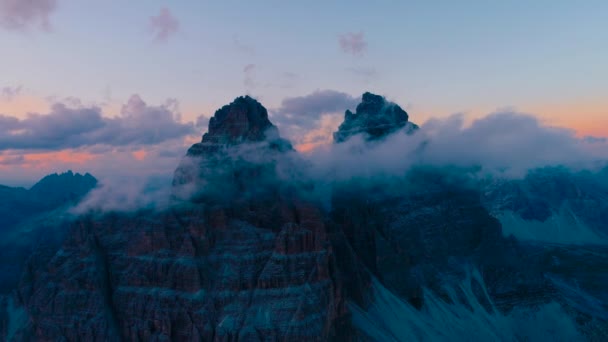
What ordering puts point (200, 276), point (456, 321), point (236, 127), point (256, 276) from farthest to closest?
point (456, 321) < point (236, 127) < point (256, 276) < point (200, 276)

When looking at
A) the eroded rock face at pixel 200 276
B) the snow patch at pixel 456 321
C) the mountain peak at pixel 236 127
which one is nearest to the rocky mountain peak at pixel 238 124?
the mountain peak at pixel 236 127

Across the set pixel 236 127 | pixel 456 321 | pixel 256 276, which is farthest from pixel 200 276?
pixel 456 321

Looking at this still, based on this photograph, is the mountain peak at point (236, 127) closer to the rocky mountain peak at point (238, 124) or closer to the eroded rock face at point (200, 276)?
the rocky mountain peak at point (238, 124)

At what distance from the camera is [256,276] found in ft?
417

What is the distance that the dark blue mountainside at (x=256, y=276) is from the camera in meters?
124

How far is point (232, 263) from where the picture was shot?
129 m

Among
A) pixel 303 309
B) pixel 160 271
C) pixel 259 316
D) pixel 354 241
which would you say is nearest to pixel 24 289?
pixel 160 271

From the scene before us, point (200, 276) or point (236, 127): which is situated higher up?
point (236, 127)

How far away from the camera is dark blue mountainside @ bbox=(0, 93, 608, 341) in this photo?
406 feet

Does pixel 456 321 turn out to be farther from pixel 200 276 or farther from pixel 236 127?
pixel 236 127

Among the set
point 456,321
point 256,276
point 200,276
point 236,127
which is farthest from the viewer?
point 456,321

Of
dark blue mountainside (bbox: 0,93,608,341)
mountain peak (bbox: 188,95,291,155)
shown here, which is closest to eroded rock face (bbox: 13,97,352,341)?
dark blue mountainside (bbox: 0,93,608,341)

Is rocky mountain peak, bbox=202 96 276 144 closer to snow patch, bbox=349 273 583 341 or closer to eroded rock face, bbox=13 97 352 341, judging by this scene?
eroded rock face, bbox=13 97 352 341

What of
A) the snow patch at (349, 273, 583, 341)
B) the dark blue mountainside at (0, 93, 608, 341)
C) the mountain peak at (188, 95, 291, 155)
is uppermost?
the mountain peak at (188, 95, 291, 155)
